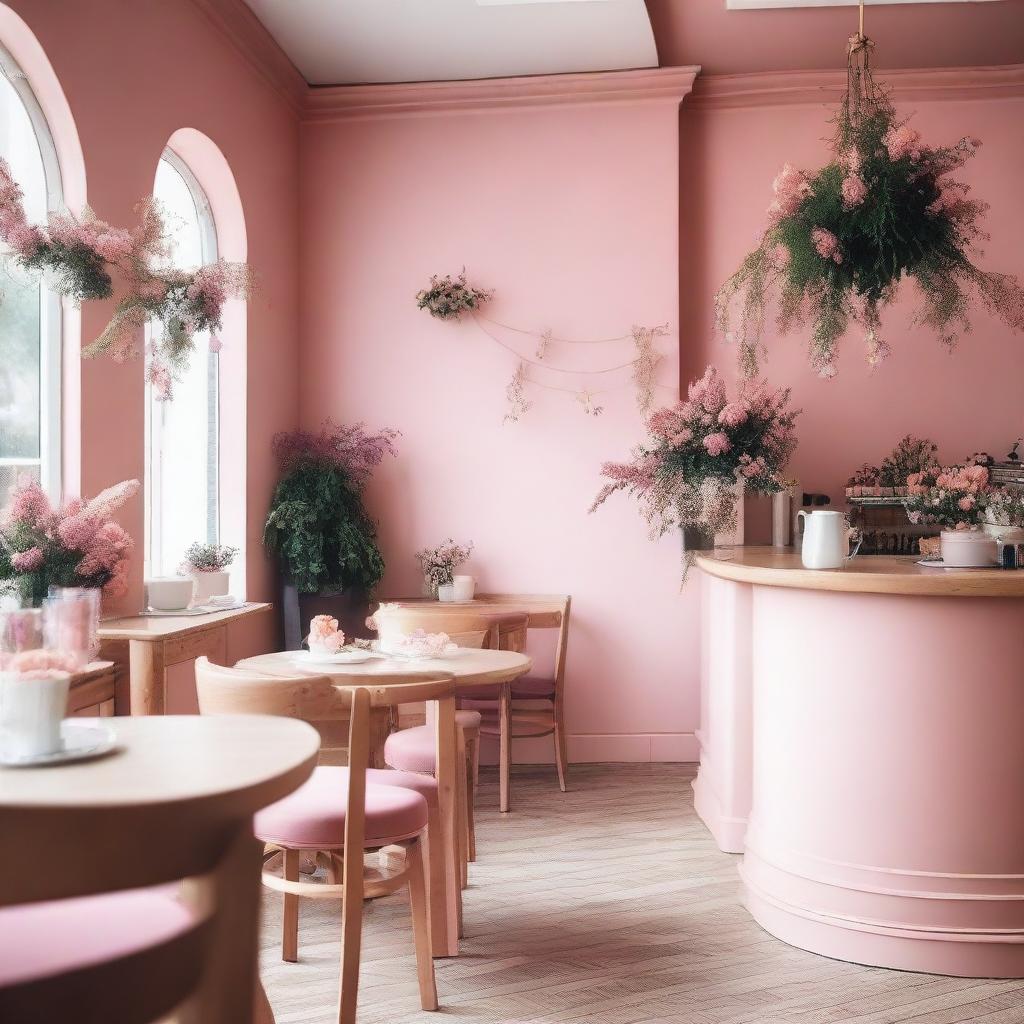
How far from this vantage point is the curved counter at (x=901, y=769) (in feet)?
10.0

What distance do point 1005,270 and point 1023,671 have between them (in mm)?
3169

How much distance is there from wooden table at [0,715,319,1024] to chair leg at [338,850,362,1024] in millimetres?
835

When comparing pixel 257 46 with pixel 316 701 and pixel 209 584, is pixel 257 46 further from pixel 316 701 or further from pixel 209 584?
pixel 316 701

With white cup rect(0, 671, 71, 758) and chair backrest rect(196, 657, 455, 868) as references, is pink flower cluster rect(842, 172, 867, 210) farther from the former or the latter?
white cup rect(0, 671, 71, 758)

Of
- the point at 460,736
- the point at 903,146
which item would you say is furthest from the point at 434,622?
the point at 903,146

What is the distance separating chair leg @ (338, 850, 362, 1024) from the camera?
257 centimetres

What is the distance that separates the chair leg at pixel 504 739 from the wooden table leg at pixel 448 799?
142cm

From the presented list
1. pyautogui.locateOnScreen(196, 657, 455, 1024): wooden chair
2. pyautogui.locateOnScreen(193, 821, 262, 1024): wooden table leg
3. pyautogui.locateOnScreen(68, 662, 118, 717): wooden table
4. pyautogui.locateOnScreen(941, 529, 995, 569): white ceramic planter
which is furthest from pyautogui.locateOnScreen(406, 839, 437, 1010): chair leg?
pyautogui.locateOnScreen(941, 529, 995, 569): white ceramic planter

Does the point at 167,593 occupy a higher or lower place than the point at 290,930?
higher

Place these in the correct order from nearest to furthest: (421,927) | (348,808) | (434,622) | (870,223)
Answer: (348,808), (421,927), (870,223), (434,622)

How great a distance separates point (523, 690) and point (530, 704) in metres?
0.08

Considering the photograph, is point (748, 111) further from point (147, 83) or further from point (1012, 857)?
point (1012, 857)

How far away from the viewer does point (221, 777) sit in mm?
1473

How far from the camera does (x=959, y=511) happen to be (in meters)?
3.64
